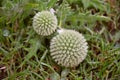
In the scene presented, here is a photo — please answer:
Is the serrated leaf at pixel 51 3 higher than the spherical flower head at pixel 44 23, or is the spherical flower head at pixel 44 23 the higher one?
the serrated leaf at pixel 51 3

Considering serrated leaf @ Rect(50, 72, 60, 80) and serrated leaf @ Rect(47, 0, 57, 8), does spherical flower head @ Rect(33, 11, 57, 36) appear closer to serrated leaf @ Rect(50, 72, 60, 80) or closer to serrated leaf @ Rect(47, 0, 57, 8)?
→ serrated leaf @ Rect(47, 0, 57, 8)

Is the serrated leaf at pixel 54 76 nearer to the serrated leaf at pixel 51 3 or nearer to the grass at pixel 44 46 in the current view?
the grass at pixel 44 46

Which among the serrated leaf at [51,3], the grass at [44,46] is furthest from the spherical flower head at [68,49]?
the serrated leaf at [51,3]

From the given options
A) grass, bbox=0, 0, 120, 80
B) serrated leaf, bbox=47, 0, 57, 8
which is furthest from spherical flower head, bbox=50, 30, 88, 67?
serrated leaf, bbox=47, 0, 57, 8

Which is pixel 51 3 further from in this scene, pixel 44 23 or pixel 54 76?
pixel 54 76

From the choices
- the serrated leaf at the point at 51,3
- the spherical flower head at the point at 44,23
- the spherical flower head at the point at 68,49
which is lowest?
the spherical flower head at the point at 68,49

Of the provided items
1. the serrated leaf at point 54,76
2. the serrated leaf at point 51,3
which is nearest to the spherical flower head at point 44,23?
the serrated leaf at point 51,3

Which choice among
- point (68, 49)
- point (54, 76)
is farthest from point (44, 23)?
point (54, 76)
